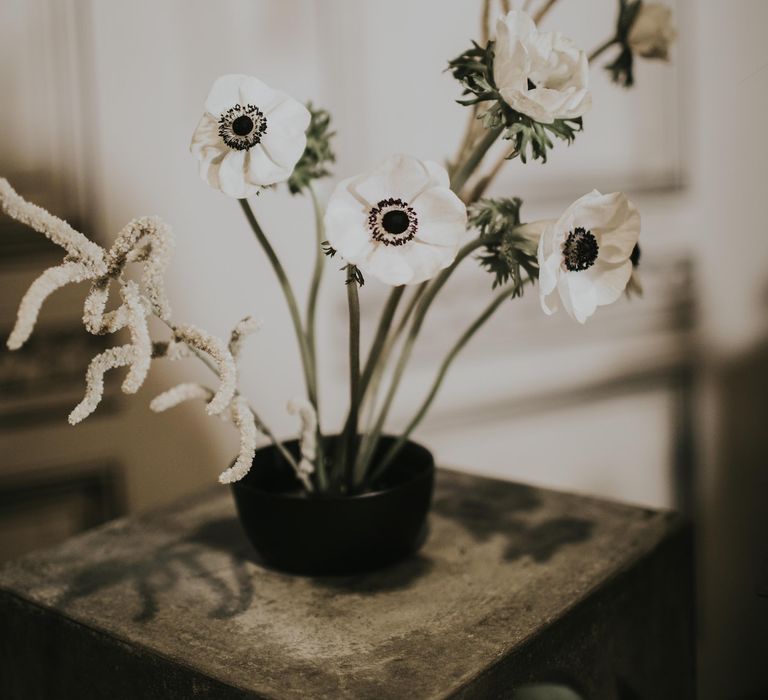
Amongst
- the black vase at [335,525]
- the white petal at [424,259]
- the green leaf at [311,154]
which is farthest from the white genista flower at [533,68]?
the black vase at [335,525]

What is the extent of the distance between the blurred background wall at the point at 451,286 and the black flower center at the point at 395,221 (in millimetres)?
371

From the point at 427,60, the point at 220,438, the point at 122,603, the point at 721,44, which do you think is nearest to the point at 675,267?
Answer: the point at 721,44

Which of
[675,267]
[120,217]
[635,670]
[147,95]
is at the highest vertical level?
[147,95]

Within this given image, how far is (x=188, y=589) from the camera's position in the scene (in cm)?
69

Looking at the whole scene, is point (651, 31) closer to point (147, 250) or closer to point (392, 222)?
point (392, 222)

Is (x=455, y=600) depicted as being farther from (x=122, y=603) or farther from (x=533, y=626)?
(x=122, y=603)

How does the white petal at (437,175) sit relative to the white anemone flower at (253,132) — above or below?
below

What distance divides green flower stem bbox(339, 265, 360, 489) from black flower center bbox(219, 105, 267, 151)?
0.34 ft

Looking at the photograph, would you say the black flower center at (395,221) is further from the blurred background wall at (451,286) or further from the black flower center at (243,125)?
the blurred background wall at (451,286)

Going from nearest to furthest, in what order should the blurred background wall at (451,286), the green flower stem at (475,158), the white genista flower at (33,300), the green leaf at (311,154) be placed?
the white genista flower at (33,300)
the green flower stem at (475,158)
the green leaf at (311,154)
the blurred background wall at (451,286)

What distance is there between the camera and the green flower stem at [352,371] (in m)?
0.58

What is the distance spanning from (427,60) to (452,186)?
0.59m

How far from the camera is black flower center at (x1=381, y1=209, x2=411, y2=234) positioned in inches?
21.0

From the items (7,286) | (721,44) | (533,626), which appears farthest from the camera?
(721,44)
